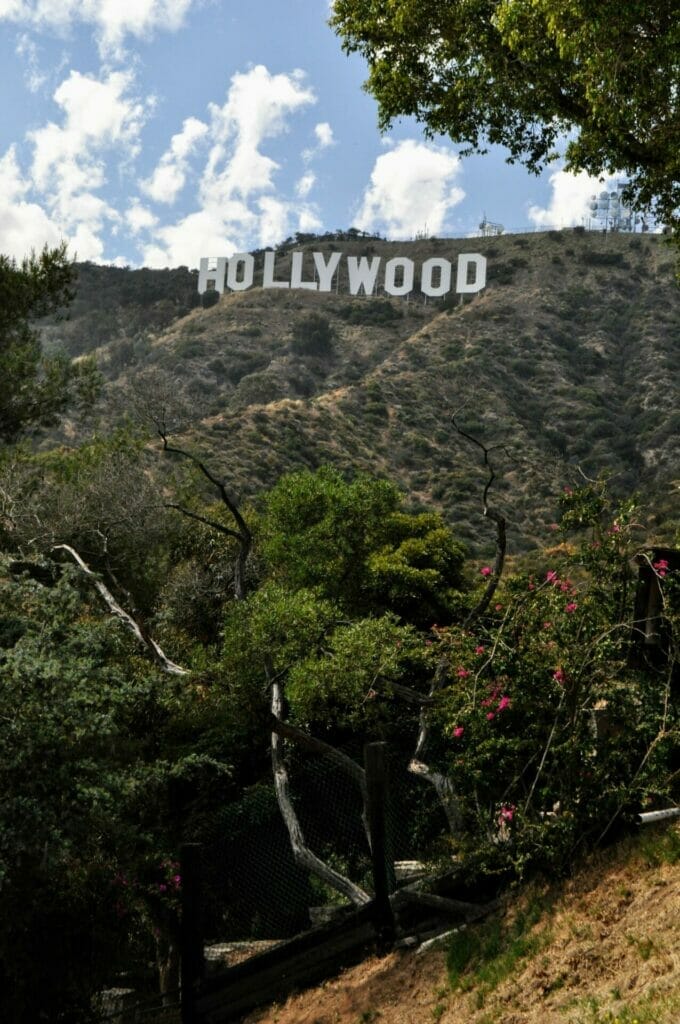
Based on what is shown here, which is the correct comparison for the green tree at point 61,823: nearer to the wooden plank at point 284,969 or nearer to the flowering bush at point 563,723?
the wooden plank at point 284,969

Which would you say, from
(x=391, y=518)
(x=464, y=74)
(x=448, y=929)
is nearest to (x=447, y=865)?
(x=448, y=929)

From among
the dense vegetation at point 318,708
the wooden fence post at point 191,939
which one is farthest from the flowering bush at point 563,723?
the wooden fence post at point 191,939

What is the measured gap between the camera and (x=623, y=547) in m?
8.94

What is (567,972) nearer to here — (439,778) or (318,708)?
(439,778)

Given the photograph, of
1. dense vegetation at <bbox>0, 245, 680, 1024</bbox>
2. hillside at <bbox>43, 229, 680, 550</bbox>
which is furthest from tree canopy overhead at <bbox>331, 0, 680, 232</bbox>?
hillside at <bbox>43, 229, 680, 550</bbox>

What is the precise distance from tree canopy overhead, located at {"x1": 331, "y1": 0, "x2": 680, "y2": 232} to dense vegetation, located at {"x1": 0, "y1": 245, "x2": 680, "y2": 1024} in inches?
163

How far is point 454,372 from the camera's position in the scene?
5578 centimetres

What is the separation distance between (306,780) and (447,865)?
15.5 ft

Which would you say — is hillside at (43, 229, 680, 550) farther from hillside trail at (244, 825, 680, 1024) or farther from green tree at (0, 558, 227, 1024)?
hillside trail at (244, 825, 680, 1024)

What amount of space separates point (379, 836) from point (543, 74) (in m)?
8.68

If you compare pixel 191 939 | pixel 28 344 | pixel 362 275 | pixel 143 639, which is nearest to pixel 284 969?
pixel 191 939

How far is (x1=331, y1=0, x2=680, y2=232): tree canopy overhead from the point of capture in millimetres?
9977

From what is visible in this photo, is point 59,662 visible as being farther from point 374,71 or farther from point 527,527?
point 527,527

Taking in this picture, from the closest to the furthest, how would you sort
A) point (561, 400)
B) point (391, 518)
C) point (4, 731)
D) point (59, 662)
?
point (4, 731)
point (59, 662)
point (391, 518)
point (561, 400)
